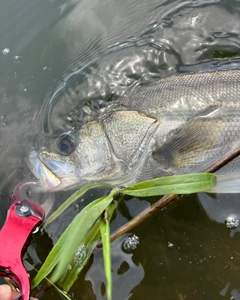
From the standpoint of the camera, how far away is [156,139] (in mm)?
2471

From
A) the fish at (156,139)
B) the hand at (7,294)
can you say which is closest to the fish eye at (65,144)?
the fish at (156,139)

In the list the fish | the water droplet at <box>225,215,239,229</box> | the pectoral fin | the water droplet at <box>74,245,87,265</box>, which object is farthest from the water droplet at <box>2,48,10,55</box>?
the water droplet at <box>225,215,239,229</box>

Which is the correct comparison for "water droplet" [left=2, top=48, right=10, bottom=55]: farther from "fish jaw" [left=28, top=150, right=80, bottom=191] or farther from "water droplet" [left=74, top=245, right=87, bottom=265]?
"water droplet" [left=74, top=245, right=87, bottom=265]

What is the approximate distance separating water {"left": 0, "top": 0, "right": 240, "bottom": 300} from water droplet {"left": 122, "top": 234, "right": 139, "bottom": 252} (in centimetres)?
2

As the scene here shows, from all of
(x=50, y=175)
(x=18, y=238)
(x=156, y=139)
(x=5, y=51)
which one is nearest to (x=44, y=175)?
(x=50, y=175)

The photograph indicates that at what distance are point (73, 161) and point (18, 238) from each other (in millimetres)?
609

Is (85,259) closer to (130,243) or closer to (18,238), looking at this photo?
(18,238)

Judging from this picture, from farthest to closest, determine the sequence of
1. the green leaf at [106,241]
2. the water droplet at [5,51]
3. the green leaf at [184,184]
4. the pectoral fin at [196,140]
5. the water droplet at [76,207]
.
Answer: the water droplet at [5,51] < the water droplet at [76,207] < the pectoral fin at [196,140] < the green leaf at [184,184] < the green leaf at [106,241]

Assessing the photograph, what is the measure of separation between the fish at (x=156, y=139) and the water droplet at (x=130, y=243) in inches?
13.6

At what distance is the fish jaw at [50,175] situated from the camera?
249 cm

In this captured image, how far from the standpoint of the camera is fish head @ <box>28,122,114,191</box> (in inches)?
99.0

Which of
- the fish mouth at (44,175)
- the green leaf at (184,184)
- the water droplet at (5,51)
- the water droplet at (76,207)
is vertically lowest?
the water droplet at (76,207)

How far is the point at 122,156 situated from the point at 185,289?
0.87 meters

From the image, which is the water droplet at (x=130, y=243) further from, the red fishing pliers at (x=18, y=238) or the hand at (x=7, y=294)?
the hand at (x=7, y=294)
